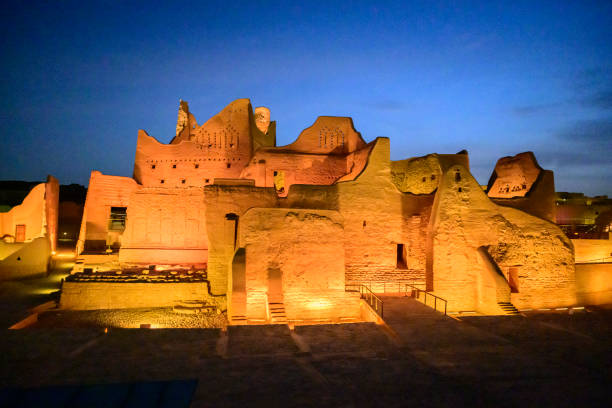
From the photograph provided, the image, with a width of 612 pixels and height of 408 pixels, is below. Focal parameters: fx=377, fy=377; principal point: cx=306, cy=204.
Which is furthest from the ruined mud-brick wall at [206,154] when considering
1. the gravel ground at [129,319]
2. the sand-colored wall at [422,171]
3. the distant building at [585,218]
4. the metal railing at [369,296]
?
the distant building at [585,218]

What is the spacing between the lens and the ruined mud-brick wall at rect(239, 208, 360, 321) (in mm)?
11625

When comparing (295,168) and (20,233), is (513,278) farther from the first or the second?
(20,233)

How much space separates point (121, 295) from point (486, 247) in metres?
13.3

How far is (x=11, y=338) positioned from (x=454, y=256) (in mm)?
12504

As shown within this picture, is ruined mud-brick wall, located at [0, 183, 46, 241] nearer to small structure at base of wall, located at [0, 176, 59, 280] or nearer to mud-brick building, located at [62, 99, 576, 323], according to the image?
small structure at base of wall, located at [0, 176, 59, 280]

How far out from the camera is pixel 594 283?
15.3 metres

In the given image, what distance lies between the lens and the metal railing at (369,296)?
10314 mm

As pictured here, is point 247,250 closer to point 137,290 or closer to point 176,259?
point 137,290

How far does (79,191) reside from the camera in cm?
3716

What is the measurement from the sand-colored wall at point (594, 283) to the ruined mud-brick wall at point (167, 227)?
15818 mm

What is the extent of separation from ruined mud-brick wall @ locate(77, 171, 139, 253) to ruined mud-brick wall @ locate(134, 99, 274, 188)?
1663 mm

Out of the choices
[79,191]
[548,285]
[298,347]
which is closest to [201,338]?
[298,347]

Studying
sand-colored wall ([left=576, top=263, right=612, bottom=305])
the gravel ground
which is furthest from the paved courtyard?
sand-colored wall ([left=576, top=263, right=612, bottom=305])

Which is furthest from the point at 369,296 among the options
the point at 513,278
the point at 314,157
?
the point at 314,157
